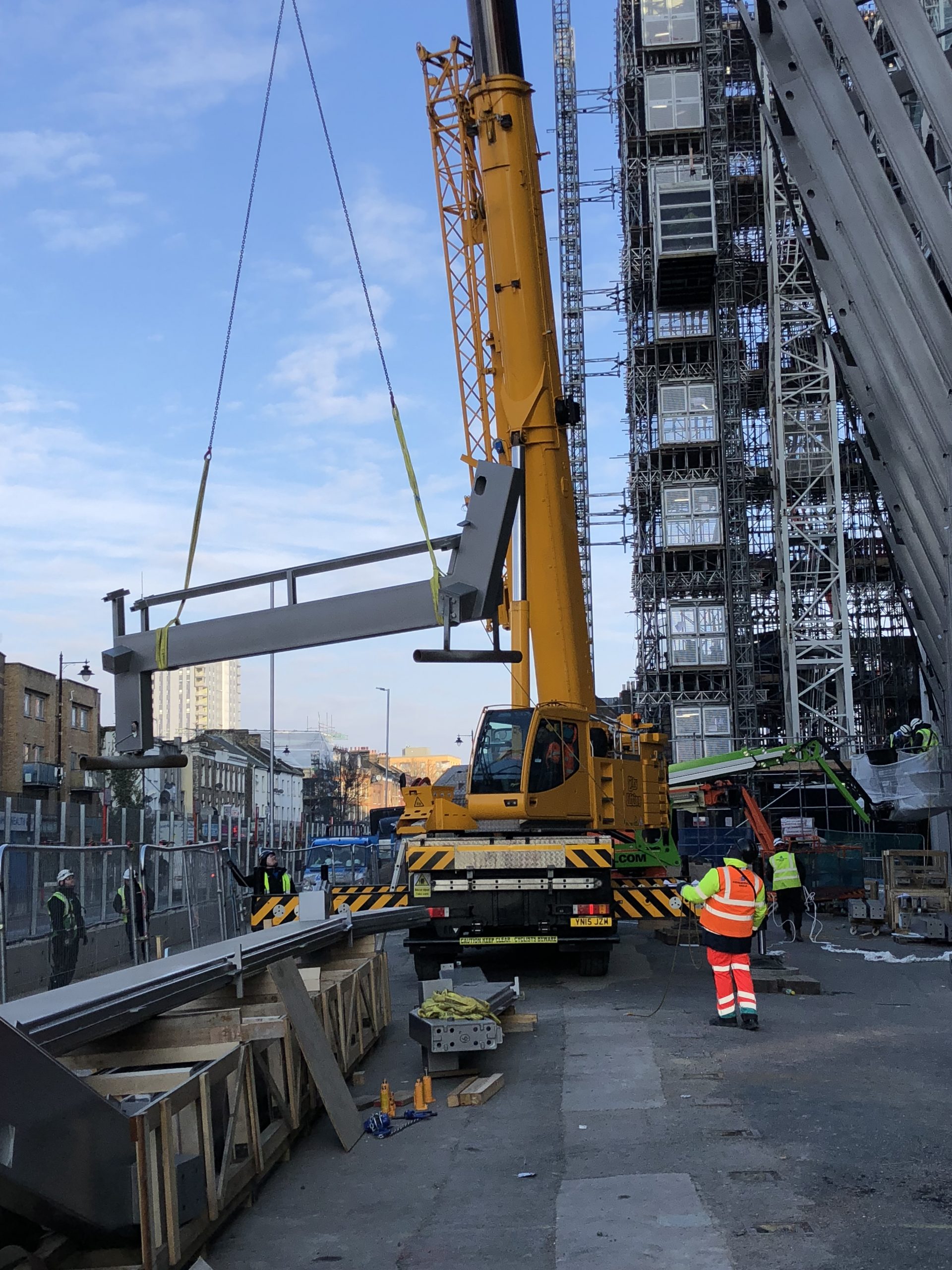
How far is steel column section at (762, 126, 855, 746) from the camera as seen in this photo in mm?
42469

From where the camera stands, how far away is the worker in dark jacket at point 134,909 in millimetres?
14070

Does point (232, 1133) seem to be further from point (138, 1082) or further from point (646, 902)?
point (646, 902)

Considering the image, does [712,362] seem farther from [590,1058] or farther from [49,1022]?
[49,1022]

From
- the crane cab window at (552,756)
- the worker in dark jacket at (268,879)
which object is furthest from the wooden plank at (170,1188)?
the worker in dark jacket at (268,879)

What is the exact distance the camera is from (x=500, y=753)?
15156 mm

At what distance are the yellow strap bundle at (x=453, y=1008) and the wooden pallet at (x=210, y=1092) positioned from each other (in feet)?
2.31

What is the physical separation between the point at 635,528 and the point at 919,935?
30.6 m

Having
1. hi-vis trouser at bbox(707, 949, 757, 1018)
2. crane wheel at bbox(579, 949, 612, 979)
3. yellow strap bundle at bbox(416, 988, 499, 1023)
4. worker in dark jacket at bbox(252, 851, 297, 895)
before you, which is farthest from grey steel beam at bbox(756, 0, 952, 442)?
worker in dark jacket at bbox(252, 851, 297, 895)

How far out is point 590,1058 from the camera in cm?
1011

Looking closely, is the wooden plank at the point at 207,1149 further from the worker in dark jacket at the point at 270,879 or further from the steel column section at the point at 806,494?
the steel column section at the point at 806,494

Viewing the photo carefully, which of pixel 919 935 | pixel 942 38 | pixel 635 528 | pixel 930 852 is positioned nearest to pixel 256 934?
pixel 919 935

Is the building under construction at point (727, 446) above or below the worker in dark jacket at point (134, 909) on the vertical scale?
above

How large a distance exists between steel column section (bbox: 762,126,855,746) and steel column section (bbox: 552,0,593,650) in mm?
15496

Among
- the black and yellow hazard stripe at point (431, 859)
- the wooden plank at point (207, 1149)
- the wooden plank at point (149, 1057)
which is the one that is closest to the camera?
the wooden plank at point (207, 1149)
